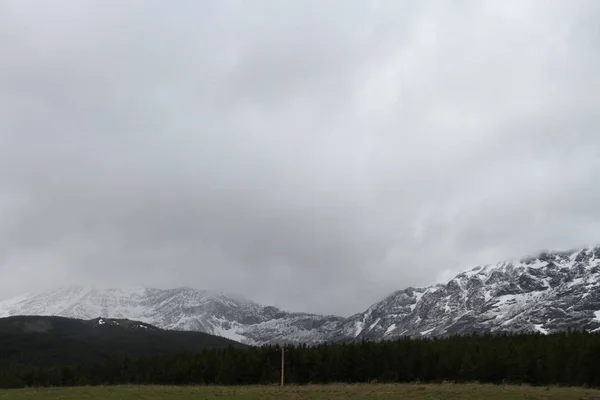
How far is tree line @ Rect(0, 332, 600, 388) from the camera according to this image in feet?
289

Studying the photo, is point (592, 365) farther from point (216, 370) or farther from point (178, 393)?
point (216, 370)

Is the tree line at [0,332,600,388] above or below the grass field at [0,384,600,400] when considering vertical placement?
above

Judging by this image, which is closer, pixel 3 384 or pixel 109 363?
pixel 3 384

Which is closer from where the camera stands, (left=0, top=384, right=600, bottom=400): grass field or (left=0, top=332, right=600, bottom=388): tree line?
(left=0, top=384, right=600, bottom=400): grass field

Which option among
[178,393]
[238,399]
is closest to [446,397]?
[238,399]

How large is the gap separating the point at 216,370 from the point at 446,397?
79.7 meters

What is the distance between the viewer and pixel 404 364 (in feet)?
364

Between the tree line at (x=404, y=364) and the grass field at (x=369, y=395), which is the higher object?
the tree line at (x=404, y=364)

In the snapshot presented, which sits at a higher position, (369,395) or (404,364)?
(404,364)

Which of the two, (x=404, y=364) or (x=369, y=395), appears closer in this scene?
(x=369, y=395)

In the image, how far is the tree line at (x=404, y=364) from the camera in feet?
289

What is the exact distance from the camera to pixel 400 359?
368 ft

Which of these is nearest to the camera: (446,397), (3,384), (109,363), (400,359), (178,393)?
(446,397)

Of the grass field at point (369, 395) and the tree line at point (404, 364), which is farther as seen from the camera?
the tree line at point (404, 364)
